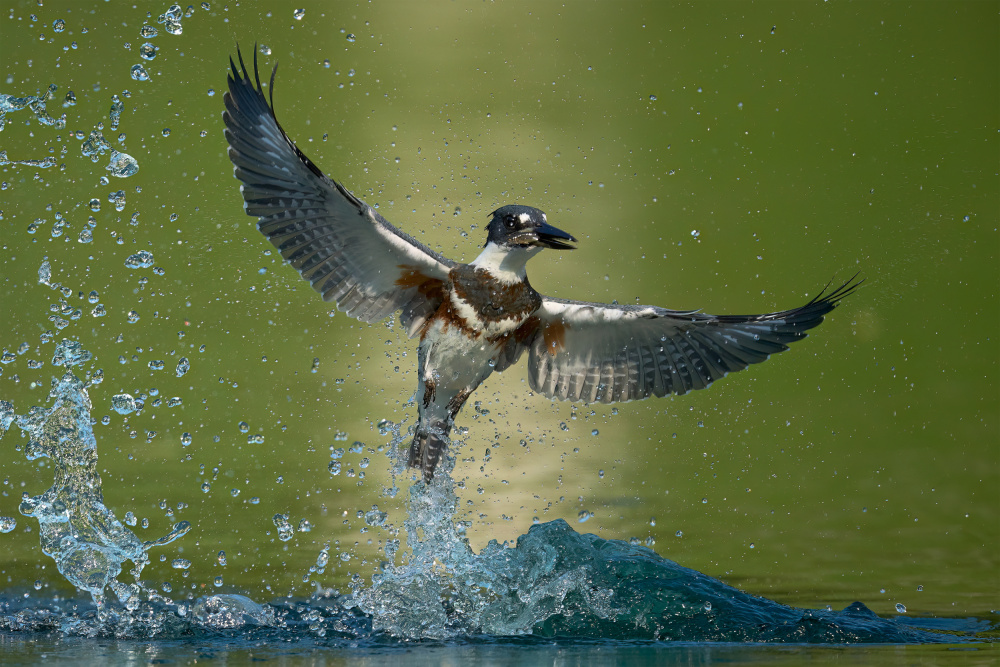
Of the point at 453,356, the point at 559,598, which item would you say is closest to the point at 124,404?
the point at 453,356

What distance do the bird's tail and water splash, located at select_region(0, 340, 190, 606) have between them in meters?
0.85

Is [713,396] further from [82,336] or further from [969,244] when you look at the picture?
[82,336]

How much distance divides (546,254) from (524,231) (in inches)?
120

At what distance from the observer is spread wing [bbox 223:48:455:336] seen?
326 centimetres

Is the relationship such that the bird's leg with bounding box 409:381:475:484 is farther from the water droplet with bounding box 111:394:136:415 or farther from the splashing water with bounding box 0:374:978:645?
the water droplet with bounding box 111:394:136:415

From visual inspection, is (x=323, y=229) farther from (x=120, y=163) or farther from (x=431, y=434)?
(x=120, y=163)

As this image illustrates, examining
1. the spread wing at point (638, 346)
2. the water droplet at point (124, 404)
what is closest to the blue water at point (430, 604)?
the water droplet at point (124, 404)

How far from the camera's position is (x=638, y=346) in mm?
3770

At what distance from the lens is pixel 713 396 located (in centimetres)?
603

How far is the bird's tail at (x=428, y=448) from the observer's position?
11.9 ft

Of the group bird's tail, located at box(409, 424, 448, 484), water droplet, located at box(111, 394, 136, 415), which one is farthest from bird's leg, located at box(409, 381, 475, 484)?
water droplet, located at box(111, 394, 136, 415)

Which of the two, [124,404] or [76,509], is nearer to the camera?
[76,509]

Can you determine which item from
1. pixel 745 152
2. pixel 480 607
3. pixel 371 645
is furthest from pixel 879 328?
pixel 371 645

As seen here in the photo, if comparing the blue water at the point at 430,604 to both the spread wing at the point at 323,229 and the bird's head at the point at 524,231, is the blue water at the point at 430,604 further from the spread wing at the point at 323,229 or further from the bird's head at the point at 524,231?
the bird's head at the point at 524,231
